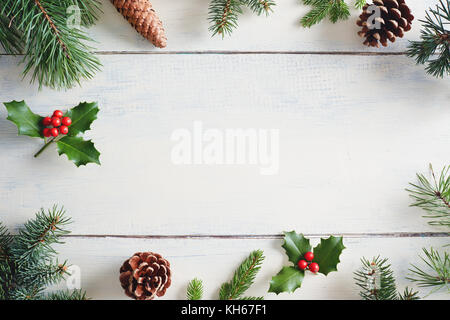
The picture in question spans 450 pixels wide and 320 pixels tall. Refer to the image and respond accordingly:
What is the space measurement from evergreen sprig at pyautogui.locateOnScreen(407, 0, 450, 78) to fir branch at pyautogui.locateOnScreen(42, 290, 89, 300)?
1042 millimetres

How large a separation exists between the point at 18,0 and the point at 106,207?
0.52 meters

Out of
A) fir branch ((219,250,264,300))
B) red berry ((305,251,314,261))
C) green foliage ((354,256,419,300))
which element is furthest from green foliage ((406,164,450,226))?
fir branch ((219,250,264,300))

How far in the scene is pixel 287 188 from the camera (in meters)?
0.99

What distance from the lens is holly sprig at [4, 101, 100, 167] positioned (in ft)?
3.05

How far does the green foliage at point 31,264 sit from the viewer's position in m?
0.89

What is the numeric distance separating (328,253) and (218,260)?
283 mm

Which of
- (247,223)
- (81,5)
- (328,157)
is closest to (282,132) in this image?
(328,157)

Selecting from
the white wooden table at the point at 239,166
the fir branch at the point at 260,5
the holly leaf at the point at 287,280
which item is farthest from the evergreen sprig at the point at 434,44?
the holly leaf at the point at 287,280

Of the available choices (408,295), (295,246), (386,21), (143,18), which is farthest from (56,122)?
(408,295)

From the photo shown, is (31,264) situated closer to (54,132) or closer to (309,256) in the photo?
(54,132)

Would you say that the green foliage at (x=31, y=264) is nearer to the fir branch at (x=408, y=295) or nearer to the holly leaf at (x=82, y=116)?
the holly leaf at (x=82, y=116)

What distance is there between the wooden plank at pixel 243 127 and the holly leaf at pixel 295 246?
0.04m

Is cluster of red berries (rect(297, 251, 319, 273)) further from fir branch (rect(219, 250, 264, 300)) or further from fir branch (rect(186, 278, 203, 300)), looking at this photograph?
fir branch (rect(186, 278, 203, 300))
